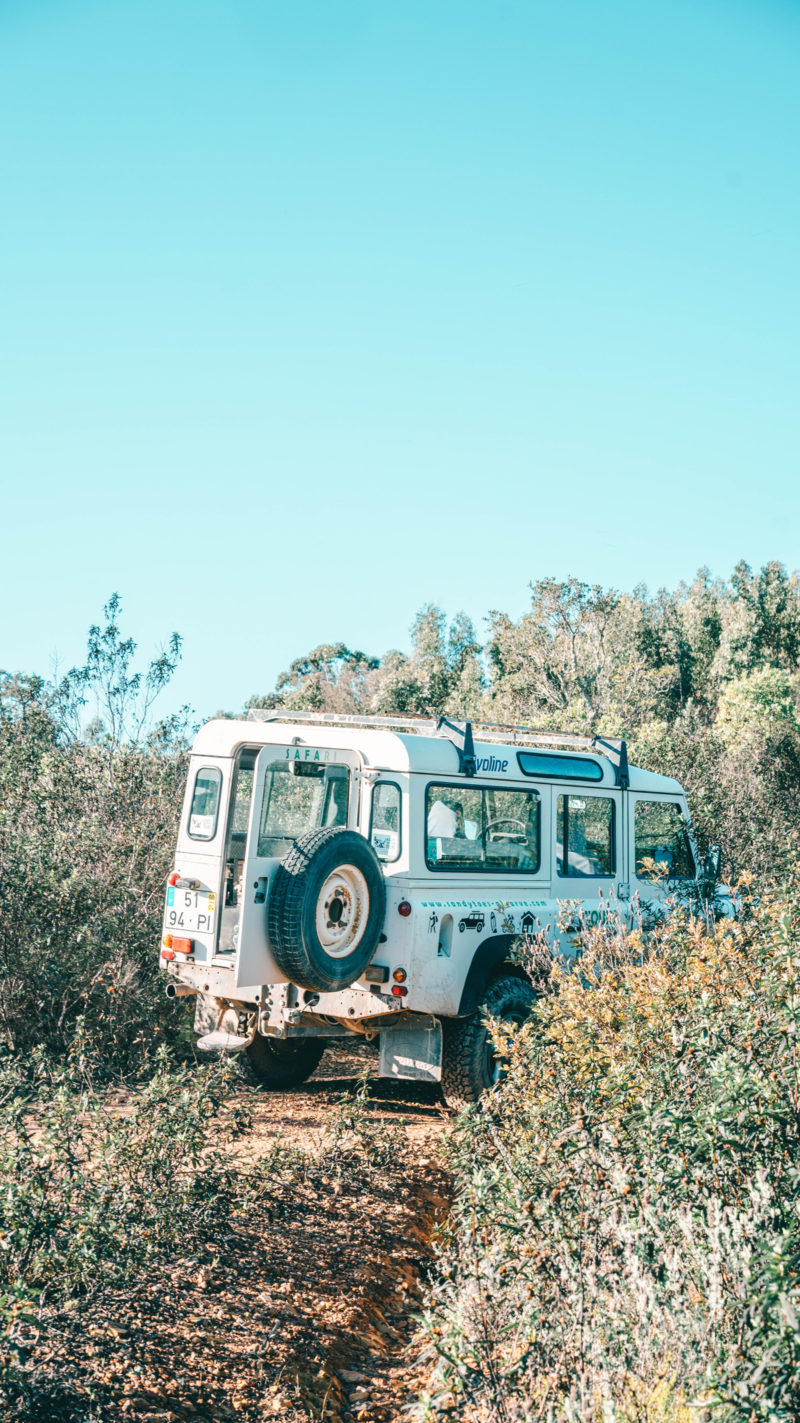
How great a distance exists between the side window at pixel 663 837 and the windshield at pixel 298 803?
101 inches

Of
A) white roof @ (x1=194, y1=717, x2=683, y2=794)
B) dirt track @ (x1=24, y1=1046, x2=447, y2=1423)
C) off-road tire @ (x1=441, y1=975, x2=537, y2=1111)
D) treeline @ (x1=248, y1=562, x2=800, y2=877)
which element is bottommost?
dirt track @ (x1=24, y1=1046, x2=447, y2=1423)

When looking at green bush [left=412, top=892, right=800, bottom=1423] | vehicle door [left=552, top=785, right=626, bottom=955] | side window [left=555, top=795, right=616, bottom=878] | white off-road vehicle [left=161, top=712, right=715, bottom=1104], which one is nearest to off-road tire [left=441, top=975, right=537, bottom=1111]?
white off-road vehicle [left=161, top=712, right=715, bottom=1104]

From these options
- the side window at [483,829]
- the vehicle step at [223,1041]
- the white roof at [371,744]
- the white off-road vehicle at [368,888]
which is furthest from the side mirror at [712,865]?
the vehicle step at [223,1041]

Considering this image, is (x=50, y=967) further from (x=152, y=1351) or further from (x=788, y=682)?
(x=788, y=682)

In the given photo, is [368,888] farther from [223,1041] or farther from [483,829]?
[223,1041]

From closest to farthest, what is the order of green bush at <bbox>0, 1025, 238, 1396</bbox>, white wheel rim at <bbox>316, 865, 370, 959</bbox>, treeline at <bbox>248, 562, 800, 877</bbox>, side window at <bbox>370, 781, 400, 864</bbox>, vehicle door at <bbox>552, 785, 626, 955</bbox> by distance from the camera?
green bush at <bbox>0, 1025, 238, 1396</bbox> → white wheel rim at <bbox>316, 865, 370, 959</bbox> → side window at <bbox>370, 781, 400, 864</bbox> → vehicle door at <bbox>552, 785, 626, 955</bbox> → treeline at <bbox>248, 562, 800, 877</bbox>

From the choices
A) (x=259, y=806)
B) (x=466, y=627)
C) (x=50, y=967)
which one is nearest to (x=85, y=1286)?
(x=259, y=806)

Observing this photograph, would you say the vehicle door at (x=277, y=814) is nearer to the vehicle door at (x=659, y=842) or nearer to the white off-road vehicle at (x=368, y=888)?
the white off-road vehicle at (x=368, y=888)

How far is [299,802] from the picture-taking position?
7.18 m

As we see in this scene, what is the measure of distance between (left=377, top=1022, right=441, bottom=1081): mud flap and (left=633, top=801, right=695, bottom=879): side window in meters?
2.44

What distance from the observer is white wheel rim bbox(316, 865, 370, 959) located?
239 inches

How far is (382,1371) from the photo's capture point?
407 centimetres

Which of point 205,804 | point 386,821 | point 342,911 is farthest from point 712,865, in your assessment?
point 205,804

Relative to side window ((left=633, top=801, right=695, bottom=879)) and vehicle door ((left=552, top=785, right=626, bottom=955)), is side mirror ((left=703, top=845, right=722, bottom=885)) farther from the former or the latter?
vehicle door ((left=552, top=785, right=626, bottom=955))
